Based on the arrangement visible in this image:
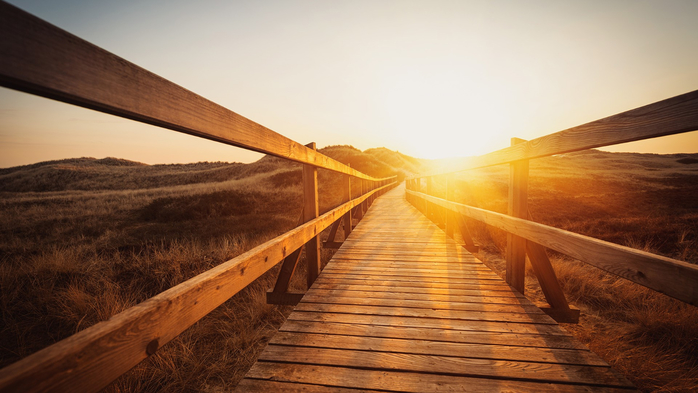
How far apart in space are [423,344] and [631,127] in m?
1.70

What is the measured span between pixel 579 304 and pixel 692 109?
439cm

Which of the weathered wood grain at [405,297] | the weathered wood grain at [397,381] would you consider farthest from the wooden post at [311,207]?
the weathered wood grain at [397,381]

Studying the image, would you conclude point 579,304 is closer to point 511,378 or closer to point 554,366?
point 554,366

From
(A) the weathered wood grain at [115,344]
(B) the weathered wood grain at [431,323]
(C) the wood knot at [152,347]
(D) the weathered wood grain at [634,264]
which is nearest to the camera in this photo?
(A) the weathered wood grain at [115,344]

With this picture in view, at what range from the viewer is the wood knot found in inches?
31.6

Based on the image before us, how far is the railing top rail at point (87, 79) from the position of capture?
0.55 m

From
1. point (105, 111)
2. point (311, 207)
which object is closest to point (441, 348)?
point (311, 207)

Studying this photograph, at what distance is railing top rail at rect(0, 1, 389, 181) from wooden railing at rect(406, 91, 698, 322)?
78.2 inches

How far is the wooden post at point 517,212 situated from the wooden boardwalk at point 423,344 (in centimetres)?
18

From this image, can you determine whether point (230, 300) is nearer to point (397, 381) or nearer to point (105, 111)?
point (397, 381)

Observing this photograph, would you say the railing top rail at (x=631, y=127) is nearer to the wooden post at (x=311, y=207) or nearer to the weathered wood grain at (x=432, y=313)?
the weathered wood grain at (x=432, y=313)

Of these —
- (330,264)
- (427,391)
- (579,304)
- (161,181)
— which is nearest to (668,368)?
(579,304)

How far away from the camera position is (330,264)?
3.57 m

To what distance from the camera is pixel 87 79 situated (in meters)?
0.68
